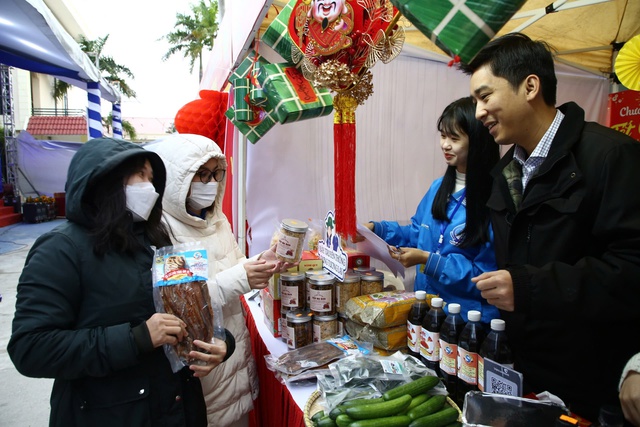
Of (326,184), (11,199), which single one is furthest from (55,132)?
(326,184)

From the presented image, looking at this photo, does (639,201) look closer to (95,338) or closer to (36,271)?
(95,338)

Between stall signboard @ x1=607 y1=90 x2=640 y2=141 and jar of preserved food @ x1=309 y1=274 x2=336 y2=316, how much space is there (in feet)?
15.7

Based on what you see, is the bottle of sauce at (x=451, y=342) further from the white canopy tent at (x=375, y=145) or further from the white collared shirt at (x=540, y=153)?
the white canopy tent at (x=375, y=145)

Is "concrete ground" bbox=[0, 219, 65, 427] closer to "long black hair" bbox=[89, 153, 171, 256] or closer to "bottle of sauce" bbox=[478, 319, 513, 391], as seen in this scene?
"long black hair" bbox=[89, 153, 171, 256]

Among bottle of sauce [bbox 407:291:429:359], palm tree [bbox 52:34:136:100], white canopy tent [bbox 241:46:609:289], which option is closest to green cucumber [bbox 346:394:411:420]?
bottle of sauce [bbox 407:291:429:359]

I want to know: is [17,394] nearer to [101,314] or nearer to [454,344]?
[101,314]

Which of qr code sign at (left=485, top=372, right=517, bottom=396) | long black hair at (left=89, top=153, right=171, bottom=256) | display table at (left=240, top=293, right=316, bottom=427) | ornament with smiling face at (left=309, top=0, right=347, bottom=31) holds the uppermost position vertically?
ornament with smiling face at (left=309, top=0, right=347, bottom=31)

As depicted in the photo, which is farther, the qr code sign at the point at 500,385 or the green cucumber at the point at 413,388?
the green cucumber at the point at 413,388

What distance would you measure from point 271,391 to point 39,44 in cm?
826

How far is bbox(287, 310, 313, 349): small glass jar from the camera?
1.81 m

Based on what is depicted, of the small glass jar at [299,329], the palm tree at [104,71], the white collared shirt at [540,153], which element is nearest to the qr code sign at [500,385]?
the white collared shirt at [540,153]

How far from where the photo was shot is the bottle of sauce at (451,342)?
131 cm

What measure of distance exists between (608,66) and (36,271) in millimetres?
6331

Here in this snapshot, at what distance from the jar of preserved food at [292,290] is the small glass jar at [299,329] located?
44 mm
